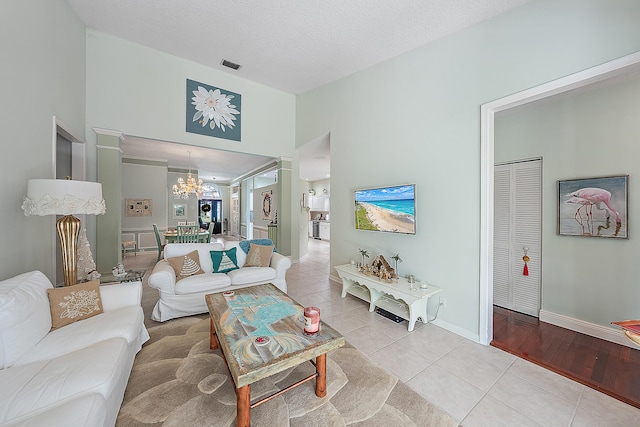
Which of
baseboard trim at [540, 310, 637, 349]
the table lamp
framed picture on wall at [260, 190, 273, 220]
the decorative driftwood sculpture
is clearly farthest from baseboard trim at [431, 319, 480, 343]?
framed picture on wall at [260, 190, 273, 220]

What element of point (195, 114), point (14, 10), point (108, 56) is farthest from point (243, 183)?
point (14, 10)

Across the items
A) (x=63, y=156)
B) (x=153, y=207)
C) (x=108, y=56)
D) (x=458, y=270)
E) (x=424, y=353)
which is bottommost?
(x=424, y=353)

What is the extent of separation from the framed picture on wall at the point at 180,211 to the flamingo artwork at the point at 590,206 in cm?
974

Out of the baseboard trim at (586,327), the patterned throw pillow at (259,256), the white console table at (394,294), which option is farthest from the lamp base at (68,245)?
the baseboard trim at (586,327)

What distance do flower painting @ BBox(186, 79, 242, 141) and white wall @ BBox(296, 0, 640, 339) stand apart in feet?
7.77

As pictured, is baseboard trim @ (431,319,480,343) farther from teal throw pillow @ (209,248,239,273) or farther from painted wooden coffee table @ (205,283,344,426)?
teal throw pillow @ (209,248,239,273)

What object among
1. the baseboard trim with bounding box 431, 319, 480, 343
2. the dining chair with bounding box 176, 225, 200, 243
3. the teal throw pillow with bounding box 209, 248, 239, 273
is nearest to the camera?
the baseboard trim with bounding box 431, 319, 480, 343

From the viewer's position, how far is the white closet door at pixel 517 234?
2857 millimetres

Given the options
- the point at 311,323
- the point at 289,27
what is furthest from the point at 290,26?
the point at 311,323

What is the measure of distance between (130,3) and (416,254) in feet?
15.8

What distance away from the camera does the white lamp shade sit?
1.82 metres

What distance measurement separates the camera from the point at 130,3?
288 centimetres

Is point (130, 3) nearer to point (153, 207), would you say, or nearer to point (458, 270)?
point (458, 270)

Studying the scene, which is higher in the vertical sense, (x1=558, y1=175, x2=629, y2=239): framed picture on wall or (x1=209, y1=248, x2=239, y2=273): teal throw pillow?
(x1=558, y1=175, x2=629, y2=239): framed picture on wall
